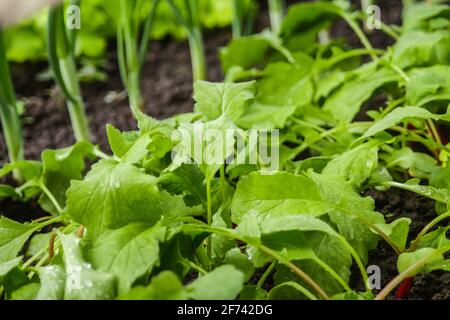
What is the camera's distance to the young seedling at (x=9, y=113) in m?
1.37

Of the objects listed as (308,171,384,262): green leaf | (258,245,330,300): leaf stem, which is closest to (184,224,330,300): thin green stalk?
(258,245,330,300): leaf stem

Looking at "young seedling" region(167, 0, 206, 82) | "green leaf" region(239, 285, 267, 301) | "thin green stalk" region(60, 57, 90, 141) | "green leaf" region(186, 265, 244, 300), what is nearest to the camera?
"green leaf" region(186, 265, 244, 300)

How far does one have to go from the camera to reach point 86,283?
0.77 m

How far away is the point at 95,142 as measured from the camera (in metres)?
1.63

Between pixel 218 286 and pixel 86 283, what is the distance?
0.50 feet

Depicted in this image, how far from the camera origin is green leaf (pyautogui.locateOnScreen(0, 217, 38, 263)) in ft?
3.10

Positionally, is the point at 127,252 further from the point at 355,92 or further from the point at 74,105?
the point at 74,105

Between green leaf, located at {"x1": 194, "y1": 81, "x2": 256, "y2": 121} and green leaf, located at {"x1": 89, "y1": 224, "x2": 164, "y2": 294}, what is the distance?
26 centimetres

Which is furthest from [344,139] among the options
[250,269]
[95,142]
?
[95,142]

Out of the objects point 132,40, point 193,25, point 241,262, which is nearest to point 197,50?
point 193,25

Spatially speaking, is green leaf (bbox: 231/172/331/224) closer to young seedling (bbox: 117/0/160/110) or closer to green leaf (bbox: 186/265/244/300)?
green leaf (bbox: 186/265/244/300)
